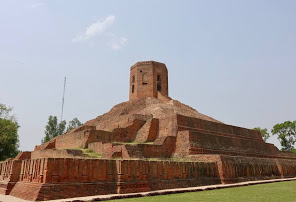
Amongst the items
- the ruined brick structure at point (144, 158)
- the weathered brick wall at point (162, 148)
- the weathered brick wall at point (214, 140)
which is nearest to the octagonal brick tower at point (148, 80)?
the ruined brick structure at point (144, 158)

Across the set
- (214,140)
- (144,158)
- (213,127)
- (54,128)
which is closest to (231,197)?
(144,158)

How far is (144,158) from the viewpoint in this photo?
43.3 ft

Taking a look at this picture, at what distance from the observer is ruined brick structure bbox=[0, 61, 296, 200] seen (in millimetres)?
8305

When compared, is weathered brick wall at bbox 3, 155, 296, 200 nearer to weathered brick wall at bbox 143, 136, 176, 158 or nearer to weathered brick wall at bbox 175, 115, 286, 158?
weathered brick wall at bbox 175, 115, 286, 158

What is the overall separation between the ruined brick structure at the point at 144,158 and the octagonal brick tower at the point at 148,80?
0.10 meters

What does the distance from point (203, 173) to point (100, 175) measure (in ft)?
17.4

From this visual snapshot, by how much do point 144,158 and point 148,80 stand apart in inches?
617

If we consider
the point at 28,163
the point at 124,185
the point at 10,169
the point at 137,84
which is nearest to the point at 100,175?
the point at 124,185

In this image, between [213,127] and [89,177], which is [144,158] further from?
[213,127]

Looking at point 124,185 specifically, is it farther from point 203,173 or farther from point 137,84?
point 137,84

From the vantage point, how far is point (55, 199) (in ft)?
24.7

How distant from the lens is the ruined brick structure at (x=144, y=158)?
8.30m

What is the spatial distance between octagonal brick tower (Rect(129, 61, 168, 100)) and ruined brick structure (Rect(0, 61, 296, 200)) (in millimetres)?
105

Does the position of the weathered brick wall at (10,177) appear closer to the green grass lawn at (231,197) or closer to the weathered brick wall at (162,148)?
the green grass lawn at (231,197)
